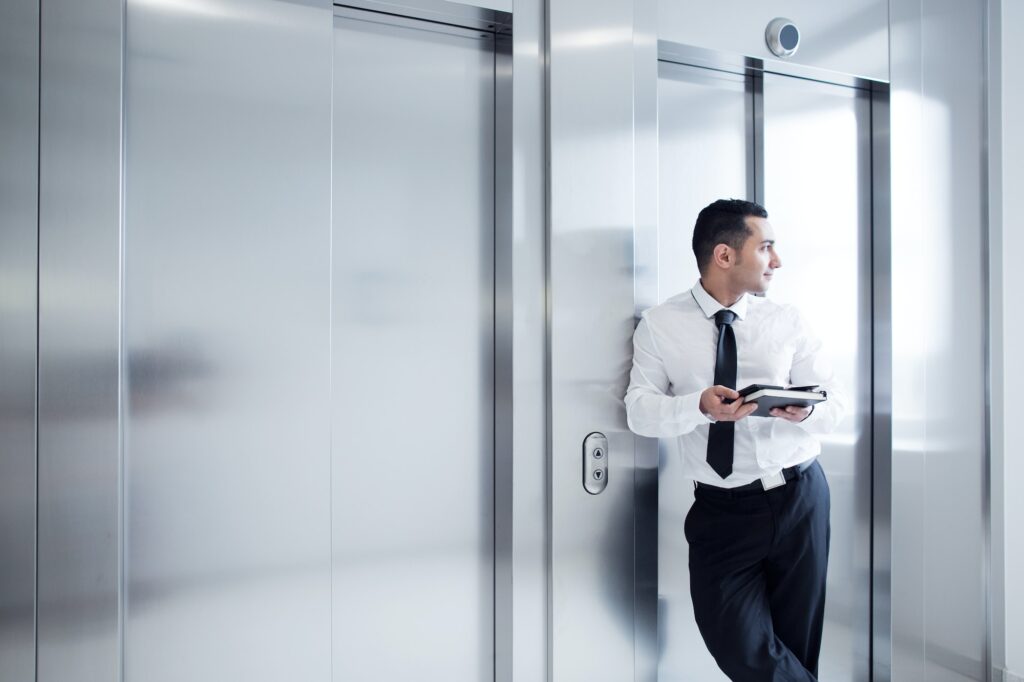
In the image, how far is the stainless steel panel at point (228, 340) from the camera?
1.67 m

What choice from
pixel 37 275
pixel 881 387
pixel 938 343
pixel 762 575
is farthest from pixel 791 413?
pixel 37 275

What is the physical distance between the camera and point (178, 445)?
1.69 m

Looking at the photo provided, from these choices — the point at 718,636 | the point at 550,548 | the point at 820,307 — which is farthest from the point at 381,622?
the point at 820,307

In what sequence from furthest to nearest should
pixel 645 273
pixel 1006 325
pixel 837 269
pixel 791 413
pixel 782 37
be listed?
pixel 1006 325
pixel 837 269
pixel 782 37
pixel 645 273
pixel 791 413

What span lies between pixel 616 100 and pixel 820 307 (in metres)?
1.18

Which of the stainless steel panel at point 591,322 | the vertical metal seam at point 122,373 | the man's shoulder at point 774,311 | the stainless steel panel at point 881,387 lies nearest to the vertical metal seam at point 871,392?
the stainless steel panel at point 881,387

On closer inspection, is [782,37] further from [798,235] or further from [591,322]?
[591,322]

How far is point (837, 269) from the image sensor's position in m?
2.54

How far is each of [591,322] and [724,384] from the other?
45 cm

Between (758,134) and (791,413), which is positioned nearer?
(791,413)

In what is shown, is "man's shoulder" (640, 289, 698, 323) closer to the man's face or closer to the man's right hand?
the man's face

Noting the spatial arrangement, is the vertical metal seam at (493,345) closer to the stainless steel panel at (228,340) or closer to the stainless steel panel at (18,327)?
the stainless steel panel at (228,340)

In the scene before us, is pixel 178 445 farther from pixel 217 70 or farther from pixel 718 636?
pixel 718 636

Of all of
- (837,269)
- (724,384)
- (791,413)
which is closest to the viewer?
(791,413)
